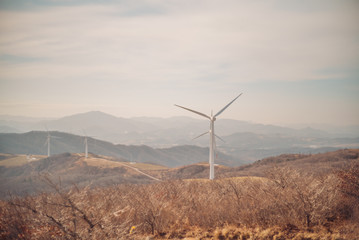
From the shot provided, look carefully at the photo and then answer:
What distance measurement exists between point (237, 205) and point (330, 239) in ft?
19.4

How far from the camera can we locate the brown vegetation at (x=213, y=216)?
44.3 feet

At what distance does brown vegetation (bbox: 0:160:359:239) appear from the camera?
13.5m

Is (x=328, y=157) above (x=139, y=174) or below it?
above

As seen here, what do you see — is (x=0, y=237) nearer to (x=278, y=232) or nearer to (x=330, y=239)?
(x=278, y=232)

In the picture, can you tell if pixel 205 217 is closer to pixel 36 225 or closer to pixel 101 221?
pixel 101 221

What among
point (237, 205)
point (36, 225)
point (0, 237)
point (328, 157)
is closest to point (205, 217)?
point (237, 205)

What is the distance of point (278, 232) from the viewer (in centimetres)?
1488

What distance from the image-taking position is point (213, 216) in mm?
17484

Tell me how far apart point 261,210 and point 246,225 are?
4.66ft

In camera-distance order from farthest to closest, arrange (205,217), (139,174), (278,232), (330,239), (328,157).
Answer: (139,174) → (328,157) → (205,217) → (278,232) → (330,239)

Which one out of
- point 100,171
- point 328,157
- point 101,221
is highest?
point 101,221

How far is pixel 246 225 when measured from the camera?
16.1 m

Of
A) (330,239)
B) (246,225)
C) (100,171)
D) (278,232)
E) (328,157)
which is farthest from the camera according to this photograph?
(100,171)

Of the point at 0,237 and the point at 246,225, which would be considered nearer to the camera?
the point at 0,237
